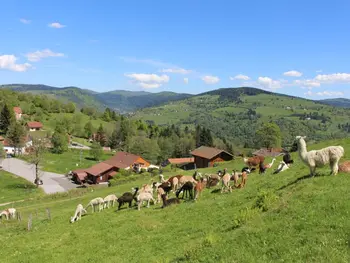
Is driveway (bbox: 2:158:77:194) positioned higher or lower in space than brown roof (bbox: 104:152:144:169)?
lower

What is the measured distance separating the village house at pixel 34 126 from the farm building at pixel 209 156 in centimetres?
12306

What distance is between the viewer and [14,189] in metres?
87.9

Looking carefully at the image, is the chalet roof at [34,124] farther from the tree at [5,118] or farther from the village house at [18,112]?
the tree at [5,118]

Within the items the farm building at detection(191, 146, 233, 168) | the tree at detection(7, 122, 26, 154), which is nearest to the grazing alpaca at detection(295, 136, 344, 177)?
the farm building at detection(191, 146, 233, 168)

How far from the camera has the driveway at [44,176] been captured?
9512 cm

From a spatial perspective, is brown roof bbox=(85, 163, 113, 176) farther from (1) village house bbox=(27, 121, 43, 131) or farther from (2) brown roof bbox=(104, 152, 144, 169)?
(1) village house bbox=(27, 121, 43, 131)

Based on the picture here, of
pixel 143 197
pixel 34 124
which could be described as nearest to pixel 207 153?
pixel 143 197

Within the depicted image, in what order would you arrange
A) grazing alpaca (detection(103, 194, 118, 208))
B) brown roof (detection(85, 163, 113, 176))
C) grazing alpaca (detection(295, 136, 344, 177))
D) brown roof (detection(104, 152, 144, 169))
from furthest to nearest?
brown roof (detection(104, 152, 144, 169)), brown roof (detection(85, 163, 113, 176)), grazing alpaca (detection(103, 194, 118, 208)), grazing alpaca (detection(295, 136, 344, 177))

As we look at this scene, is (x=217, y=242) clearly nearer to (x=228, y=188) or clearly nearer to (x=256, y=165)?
(x=228, y=188)

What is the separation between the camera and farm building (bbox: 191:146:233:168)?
88.7 m

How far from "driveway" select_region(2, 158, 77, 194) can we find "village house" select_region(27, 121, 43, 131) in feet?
155

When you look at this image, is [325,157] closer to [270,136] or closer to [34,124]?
[270,136]

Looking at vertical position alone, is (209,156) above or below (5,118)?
below

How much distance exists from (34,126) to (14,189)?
10156 centimetres
